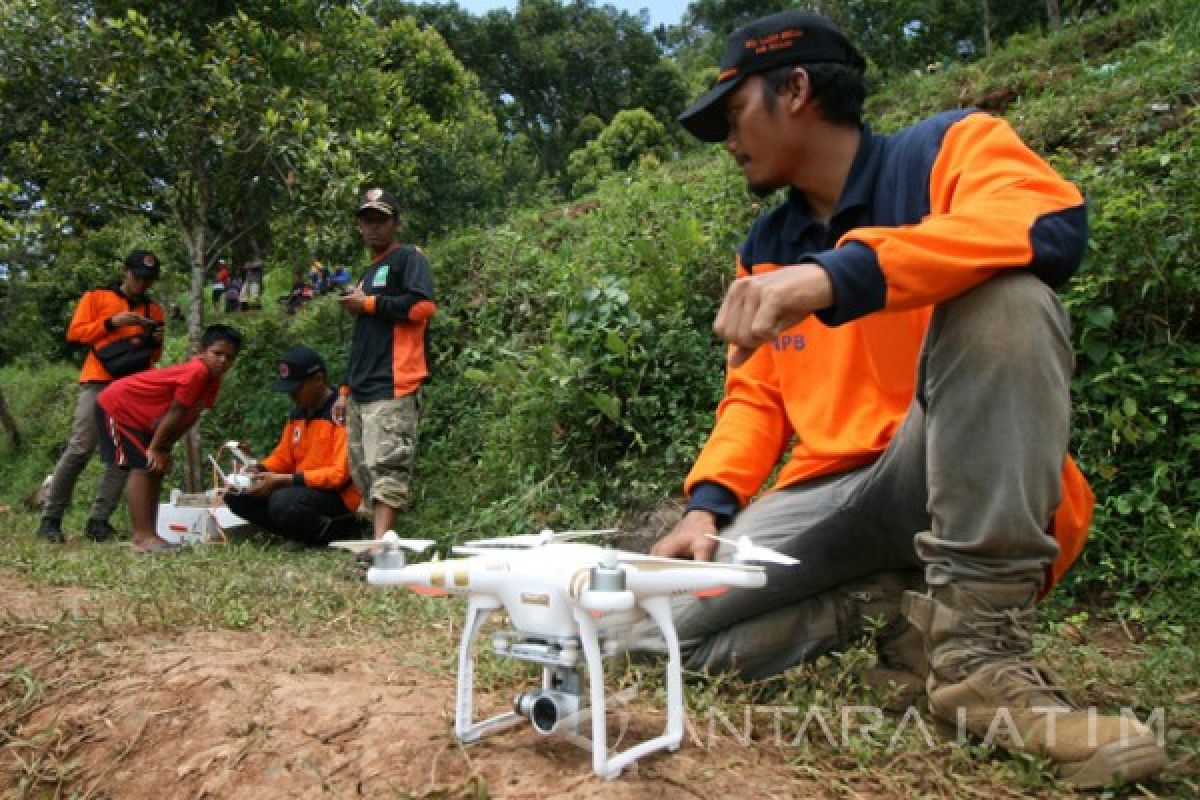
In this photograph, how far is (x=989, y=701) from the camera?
1.59m

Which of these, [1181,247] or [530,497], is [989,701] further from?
[530,497]

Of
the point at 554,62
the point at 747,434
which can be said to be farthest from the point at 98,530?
the point at 554,62

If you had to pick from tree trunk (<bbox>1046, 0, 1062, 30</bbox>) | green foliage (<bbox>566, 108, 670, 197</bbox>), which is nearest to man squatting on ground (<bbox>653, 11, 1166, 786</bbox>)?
tree trunk (<bbox>1046, 0, 1062, 30</bbox>)

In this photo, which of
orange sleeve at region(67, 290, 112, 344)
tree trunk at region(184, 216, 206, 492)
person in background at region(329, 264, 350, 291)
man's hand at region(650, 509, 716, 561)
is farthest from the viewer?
person in background at region(329, 264, 350, 291)

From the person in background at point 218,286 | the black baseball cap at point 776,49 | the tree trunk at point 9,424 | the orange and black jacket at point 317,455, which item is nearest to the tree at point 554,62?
the person in background at point 218,286

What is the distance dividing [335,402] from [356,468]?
0.52m

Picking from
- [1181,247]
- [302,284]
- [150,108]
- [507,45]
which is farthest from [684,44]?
[1181,247]

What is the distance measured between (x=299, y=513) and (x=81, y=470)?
172 centimetres

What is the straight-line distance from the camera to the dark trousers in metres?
5.07

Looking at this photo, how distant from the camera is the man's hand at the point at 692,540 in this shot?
76.7 inches

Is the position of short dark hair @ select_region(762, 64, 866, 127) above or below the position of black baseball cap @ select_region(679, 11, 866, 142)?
below

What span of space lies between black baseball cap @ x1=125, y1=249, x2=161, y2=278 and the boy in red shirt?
708mm

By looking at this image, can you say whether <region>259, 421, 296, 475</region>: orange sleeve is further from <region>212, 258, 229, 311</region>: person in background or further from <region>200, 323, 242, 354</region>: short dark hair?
<region>212, 258, 229, 311</region>: person in background

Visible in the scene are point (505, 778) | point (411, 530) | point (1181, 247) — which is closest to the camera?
point (505, 778)
